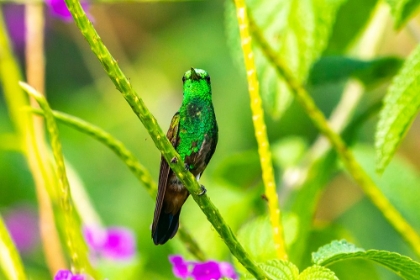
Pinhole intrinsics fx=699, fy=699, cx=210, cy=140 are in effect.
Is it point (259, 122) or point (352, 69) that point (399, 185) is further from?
point (259, 122)

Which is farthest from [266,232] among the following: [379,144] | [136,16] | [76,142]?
[136,16]

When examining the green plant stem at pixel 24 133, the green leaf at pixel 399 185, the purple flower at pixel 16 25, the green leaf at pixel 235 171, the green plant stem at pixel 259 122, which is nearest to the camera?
the green plant stem at pixel 259 122

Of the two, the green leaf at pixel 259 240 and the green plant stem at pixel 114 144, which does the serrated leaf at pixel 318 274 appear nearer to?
the green plant stem at pixel 114 144

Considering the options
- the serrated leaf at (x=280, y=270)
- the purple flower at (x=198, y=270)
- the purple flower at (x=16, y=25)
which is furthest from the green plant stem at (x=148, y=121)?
the purple flower at (x=16, y=25)

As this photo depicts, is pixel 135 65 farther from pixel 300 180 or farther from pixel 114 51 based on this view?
pixel 300 180

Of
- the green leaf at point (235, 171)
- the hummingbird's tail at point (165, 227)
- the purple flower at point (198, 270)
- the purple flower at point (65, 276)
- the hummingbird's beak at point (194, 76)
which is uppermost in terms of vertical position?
the green leaf at point (235, 171)

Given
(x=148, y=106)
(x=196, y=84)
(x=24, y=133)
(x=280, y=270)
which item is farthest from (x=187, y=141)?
(x=148, y=106)

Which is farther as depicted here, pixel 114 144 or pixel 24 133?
pixel 24 133

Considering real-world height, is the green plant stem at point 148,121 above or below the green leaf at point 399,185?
below
